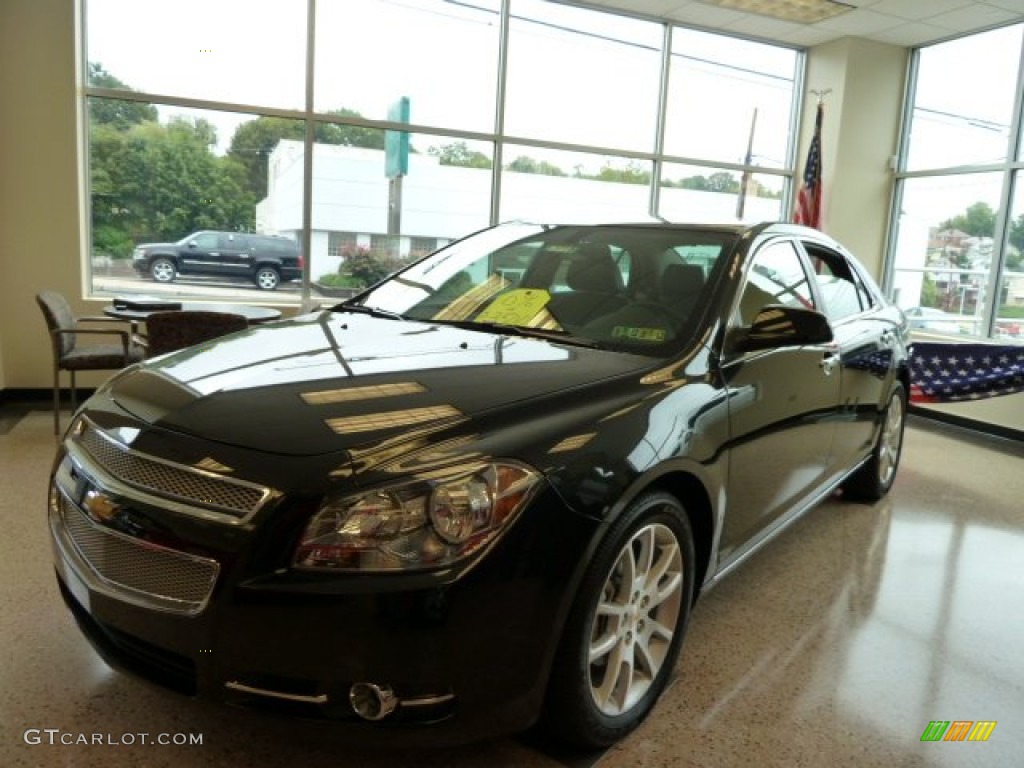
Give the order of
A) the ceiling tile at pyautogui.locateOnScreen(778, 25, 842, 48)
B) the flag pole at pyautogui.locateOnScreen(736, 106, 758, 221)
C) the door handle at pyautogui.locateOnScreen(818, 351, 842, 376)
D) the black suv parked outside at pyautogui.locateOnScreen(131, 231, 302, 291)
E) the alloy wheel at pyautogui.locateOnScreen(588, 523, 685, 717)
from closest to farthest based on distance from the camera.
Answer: the alloy wheel at pyautogui.locateOnScreen(588, 523, 685, 717) → the door handle at pyautogui.locateOnScreen(818, 351, 842, 376) → the black suv parked outside at pyautogui.locateOnScreen(131, 231, 302, 291) → the ceiling tile at pyautogui.locateOnScreen(778, 25, 842, 48) → the flag pole at pyautogui.locateOnScreen(736, 106, 758, 221)

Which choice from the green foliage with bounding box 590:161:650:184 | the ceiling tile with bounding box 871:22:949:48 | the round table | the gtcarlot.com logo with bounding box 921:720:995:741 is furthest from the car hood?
the ceiling tile with bounding box 871:22:949:48

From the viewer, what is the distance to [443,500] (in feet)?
4.07

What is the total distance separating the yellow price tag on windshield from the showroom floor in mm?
990

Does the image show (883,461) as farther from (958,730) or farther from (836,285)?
(958,730)

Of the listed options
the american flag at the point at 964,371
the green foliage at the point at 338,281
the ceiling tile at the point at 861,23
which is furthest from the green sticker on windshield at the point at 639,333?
the ceiling tile at the point at 861,23

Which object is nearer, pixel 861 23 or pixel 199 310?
pixel 199 310

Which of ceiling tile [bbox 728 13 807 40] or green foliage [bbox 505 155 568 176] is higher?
ceiling tile [bbox 728 13 807 40]

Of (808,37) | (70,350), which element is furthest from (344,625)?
(808,37)

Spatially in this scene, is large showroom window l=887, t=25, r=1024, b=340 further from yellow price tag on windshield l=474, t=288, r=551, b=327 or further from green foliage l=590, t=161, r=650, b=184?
yellow price tag on windshield l=474, t=288, r=551, b=327

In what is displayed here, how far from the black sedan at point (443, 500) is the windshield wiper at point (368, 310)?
9 cm

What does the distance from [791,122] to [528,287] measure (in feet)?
19.2

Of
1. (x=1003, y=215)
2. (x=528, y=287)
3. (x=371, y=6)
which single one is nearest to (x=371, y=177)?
(x=371, y=6)

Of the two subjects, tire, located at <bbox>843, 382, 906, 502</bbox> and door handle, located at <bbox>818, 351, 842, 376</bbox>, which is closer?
door handle, located at <bbox>818, 351, 842, 376</bbox>

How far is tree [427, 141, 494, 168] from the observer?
228 inches
